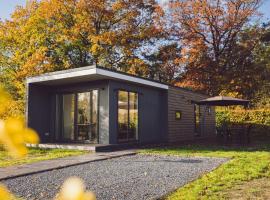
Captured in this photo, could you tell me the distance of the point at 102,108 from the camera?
13188 mm

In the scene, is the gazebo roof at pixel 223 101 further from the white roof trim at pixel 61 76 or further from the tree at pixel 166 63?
the tree at pixel 166 63

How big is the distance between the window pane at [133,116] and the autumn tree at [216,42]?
12528 mm

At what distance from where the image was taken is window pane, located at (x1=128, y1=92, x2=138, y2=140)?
14039 mm

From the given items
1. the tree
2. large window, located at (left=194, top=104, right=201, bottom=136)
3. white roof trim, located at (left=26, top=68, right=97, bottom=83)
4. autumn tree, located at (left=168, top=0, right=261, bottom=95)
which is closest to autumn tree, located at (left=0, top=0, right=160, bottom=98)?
the tree

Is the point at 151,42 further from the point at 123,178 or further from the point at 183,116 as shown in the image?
the point at 123,178

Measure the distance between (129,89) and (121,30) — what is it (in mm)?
11805

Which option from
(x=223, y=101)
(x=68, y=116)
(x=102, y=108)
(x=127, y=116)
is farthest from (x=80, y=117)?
(x=223, y=101)

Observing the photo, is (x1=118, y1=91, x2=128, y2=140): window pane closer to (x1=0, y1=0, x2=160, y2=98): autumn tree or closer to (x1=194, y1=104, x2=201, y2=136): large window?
(x1=194, y1=104, x2=201, y2=136): large window

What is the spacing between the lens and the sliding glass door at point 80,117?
1358cm

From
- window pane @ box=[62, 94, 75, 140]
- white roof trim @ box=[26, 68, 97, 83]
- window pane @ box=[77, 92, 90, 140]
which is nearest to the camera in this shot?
white roof trim @ box=[26, 68, 97, 83]

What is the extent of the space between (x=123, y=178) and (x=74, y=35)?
18.9 meters

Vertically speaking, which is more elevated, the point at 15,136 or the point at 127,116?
the point at 127,116

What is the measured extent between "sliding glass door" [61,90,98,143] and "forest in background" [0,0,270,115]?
9194 millimetres

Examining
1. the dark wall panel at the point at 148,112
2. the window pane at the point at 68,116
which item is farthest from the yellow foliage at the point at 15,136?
the window pane at the point at 68,116
